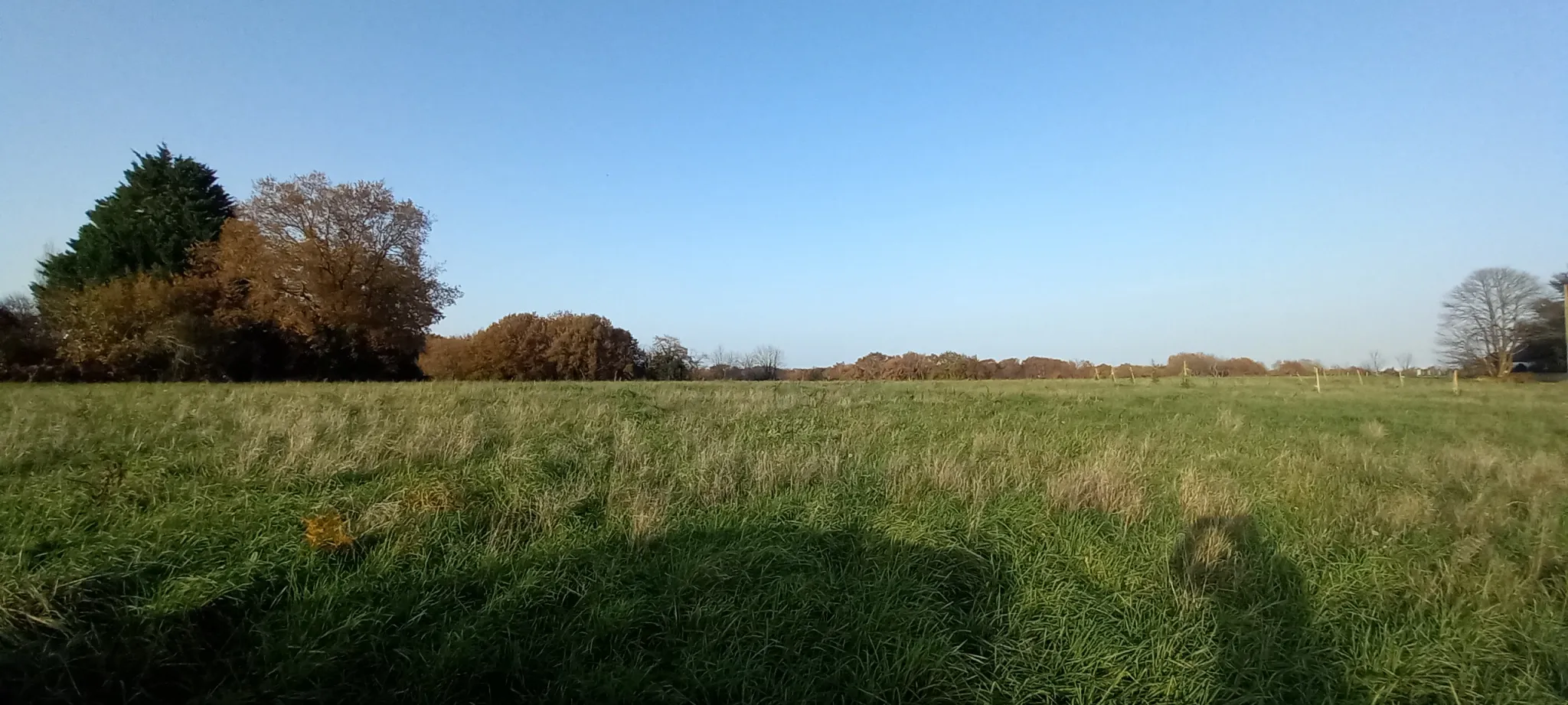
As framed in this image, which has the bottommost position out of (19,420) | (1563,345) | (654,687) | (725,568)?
(654,687)

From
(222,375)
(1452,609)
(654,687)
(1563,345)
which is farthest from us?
(1563,345)

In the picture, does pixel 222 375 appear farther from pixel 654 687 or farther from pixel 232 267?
pixel 654 687

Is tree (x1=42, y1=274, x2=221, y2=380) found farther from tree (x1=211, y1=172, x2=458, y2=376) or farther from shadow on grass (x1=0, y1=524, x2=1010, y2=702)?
shadow on grass (x1=0, y1=524, x2=1010, y2=702)

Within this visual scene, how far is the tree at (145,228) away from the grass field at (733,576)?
30060 millimetres

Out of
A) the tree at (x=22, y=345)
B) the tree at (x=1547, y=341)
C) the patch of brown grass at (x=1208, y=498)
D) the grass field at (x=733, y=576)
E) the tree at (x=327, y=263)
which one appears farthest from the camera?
the tree at (x=1547, y=341)

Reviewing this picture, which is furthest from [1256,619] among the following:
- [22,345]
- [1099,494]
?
[22,345]

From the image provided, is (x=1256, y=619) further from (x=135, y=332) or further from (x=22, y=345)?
(x=22, y=345)

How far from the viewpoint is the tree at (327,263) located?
26.7m

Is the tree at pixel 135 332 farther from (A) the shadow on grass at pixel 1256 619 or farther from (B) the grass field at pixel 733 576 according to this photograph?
(A) the shadow on grass at pixel 1256 619

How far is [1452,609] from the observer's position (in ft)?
13.9

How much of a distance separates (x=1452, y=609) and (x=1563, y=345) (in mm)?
45455

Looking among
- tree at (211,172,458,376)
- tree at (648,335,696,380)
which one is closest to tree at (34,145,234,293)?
tree at (211,172,458,376)

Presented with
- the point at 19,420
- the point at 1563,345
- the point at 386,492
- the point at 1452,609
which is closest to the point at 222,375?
the point at 19,420

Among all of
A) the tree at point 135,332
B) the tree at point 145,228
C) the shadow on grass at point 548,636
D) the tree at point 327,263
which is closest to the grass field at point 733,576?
the shadow on grass at point 548,636
